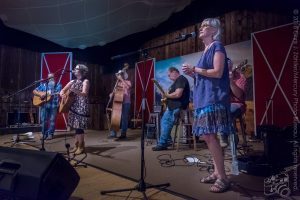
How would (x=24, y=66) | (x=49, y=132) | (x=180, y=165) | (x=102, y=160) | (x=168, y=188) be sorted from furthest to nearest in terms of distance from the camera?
(x=24, y=66) < (x=49, y=132) < (x=102, y=160) < (x=180, y=165) < (x=168, y=188)

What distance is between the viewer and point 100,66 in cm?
1025

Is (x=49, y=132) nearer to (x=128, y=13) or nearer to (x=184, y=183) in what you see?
(x=128, y=13)

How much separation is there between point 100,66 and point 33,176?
9.14 m

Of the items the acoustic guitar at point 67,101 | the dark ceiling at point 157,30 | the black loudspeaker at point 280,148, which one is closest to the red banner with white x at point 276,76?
the dark ceiling at point 157,30

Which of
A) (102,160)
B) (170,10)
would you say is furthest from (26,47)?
(102,160)

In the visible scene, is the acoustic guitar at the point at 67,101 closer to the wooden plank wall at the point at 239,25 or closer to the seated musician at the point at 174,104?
the seated musician at the point at 174,104

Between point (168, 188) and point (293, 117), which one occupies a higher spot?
point (293, 117)

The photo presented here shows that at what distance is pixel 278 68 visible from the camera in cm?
550

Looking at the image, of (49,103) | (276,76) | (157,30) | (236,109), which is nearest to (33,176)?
(236,109)

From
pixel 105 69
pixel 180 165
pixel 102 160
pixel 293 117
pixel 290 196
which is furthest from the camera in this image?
pixel 105 69

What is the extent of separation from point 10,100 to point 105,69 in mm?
3782

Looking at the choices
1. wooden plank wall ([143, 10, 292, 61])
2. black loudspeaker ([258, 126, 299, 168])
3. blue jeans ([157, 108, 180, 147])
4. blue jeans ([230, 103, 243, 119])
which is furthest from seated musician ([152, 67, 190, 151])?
wooden plank wall ([143, 10, 292, 61])

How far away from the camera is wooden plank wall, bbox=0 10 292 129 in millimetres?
6004

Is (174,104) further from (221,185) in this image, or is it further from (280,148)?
(221,185)
